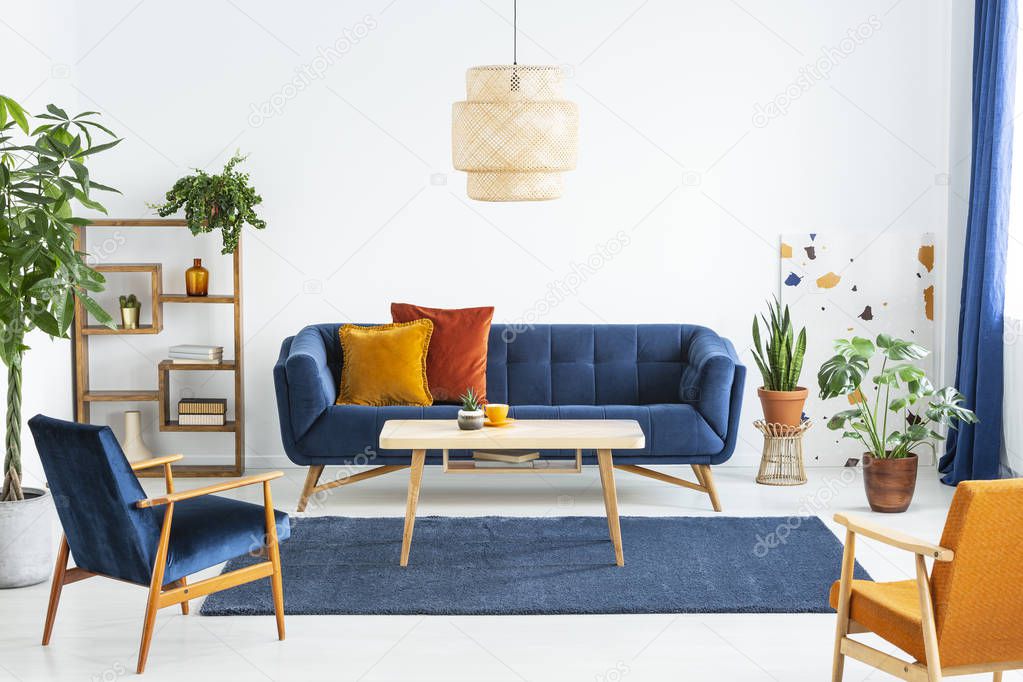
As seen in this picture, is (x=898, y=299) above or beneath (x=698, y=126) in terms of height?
beneath

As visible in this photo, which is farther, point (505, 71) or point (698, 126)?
point (698, 126)

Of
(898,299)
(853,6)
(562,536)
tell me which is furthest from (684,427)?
(853,6)

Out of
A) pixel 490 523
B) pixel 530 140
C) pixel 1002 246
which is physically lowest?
pixel 490 523

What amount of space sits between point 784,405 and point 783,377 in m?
0.15

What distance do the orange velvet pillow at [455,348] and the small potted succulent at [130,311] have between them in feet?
4.88

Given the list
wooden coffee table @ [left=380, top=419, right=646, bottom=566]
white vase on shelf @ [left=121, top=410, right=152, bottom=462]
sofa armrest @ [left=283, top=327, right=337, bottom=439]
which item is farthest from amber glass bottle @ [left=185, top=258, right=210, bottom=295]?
wooden coffee table @ [left=380, top=419, right=646, bottom=566]

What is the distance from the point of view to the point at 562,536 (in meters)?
5.02

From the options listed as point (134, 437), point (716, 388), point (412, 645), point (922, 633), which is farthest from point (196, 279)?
point (922, 633)

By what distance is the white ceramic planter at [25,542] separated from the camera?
429 cm

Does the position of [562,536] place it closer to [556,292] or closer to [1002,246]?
[556,292]

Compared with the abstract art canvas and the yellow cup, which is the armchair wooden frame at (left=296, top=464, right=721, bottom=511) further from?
the abstract art canvas

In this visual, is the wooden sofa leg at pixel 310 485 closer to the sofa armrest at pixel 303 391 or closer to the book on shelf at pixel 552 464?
the sofa armrest at pixel 303 391

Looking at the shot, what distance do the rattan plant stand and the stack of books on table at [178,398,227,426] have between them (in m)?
3.03

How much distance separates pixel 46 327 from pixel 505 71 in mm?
2007
